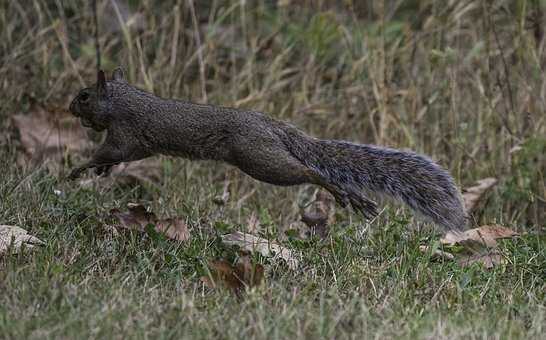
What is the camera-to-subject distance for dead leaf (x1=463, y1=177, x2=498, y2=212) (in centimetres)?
504

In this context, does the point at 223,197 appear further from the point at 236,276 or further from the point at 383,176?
the point at 236,276

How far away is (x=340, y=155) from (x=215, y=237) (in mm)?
636

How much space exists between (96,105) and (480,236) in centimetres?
176

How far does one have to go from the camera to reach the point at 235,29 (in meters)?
6.73

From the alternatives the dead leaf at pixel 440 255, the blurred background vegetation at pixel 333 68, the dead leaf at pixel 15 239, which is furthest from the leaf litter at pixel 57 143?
the dead leaf at pixel 440 255

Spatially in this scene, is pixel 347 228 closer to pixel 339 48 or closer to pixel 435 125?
pixel 435 125

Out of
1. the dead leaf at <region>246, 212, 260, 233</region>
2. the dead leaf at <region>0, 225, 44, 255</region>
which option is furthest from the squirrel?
the dead leaf at <region>0, 225, 44, 255</region>

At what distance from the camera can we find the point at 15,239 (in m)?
3.68

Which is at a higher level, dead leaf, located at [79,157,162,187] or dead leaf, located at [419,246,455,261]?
dead leaf, located at [419,246,455,261]

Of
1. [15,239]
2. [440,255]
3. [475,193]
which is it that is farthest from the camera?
[475,193]

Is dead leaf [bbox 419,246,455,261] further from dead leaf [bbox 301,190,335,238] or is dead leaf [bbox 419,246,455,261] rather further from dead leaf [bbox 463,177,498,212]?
dead leaf [bbox 463,177,498,212]

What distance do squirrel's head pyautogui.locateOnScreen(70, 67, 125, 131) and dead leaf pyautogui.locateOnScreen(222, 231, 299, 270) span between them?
0.84 m

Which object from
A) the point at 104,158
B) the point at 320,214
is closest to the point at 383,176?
the point at 320,214

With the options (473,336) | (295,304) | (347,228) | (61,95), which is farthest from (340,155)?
(61,95)
